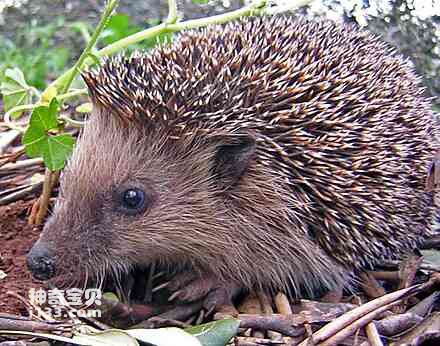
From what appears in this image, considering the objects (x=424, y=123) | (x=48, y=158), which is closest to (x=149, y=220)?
(x=48, y=158)

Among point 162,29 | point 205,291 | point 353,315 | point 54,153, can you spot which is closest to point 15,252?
point 54,153

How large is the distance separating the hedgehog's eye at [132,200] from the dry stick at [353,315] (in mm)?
719

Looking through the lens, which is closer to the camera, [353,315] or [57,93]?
[353,315]

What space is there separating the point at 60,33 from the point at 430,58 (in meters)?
3.70

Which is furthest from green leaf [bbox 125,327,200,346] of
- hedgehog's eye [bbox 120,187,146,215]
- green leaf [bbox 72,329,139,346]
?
hedgehog's eye [bbox 120,187,146,215]

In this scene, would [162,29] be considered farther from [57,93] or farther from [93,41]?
[57,93]

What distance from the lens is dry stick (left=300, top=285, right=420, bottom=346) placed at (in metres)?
2.22

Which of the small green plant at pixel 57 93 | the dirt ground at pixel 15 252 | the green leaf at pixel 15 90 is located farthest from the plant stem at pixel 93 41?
the dirt ground at pixel 15 252

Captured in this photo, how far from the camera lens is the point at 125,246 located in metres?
2.52

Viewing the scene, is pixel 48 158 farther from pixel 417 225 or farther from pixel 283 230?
pixel 417 225

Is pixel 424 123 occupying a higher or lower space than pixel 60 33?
lower

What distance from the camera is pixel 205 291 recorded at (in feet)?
8.50

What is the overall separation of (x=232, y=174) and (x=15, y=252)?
864 mm

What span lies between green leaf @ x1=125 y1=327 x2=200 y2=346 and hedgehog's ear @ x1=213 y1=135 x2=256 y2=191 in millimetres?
622
